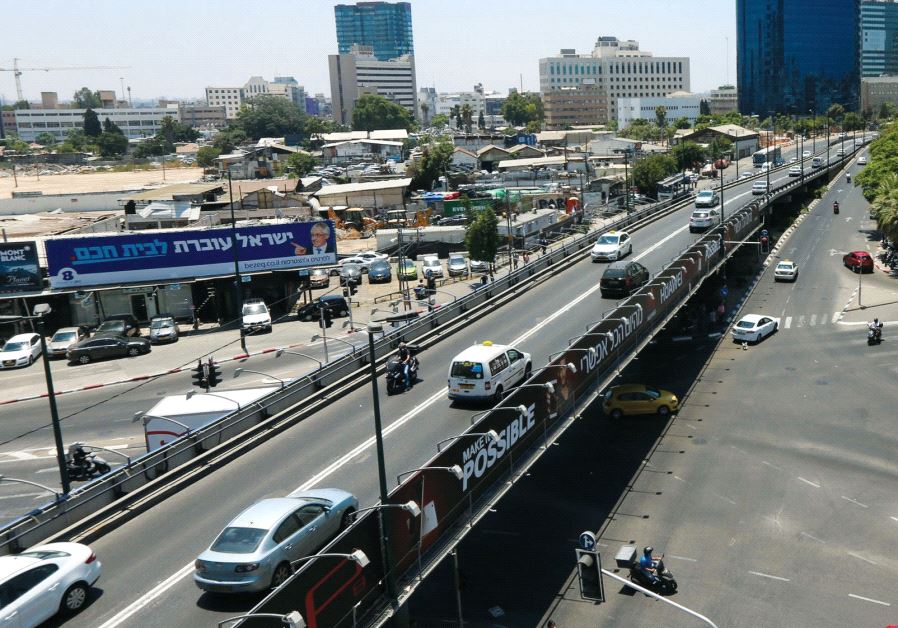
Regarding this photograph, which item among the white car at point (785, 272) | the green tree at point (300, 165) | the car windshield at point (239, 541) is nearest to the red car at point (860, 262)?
the white car at point (785, 272)

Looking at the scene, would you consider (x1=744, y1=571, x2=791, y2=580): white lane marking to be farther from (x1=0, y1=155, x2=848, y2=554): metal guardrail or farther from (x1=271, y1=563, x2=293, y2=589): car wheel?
(x1=271, y1=563, x2=293, y2=589): car wheel

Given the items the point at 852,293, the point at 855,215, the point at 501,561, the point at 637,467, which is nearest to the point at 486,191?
the point at 855,215

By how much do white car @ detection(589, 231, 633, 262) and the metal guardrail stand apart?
14.6 meters

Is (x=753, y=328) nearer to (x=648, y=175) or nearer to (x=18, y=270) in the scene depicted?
(x=18, y=270)

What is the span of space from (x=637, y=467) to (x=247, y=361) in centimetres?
1904

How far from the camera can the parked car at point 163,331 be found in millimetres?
45094

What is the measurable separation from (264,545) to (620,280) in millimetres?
25291

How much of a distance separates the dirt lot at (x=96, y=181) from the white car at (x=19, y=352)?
105m

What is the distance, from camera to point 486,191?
331 ft

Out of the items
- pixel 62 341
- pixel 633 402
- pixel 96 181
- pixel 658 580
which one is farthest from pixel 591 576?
pixel 96 181

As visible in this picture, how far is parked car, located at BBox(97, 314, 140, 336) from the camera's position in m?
45.1

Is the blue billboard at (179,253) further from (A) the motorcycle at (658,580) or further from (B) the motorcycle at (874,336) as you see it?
(A) the motorcycle at (658,580)

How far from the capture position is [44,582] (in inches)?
565

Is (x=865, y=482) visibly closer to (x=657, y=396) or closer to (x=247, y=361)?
(x=657, y=396)
